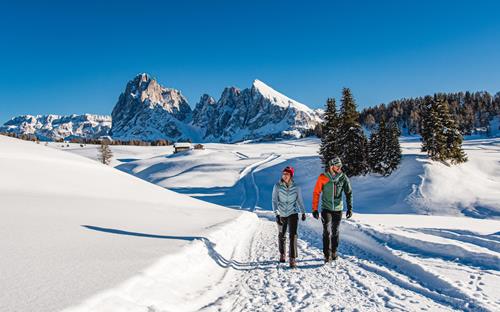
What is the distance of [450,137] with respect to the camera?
4088 cm

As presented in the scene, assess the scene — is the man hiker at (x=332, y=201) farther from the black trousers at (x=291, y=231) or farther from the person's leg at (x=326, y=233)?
the black trousers at (x=291, y=231)

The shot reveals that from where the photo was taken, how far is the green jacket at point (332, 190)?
801 cm

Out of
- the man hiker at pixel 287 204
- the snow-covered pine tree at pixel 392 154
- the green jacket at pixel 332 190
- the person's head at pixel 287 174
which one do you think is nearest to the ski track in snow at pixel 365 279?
the man hiker at pixel 287 204

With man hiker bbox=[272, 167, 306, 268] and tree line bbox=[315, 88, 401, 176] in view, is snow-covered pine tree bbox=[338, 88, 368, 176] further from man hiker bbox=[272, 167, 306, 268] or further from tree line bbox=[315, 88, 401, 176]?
man hiker bbox=[272, 167, 306, 268]

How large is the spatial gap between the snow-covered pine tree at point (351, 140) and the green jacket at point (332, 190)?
110 ft

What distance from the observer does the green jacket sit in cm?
801

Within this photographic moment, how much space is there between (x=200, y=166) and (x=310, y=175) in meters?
26.0

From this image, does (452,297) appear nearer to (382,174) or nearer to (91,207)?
(91,207)

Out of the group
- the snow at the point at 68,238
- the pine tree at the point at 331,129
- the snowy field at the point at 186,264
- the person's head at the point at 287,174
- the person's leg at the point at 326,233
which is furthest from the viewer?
the pine tree at the point at 331,129

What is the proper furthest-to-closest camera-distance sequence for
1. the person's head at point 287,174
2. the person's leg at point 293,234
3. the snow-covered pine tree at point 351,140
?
the snow-covered pine tree at point 351,140, the person's head at point 287,174, the person's leg at point 293,234

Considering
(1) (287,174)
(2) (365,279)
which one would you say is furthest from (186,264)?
(2) (365,279)

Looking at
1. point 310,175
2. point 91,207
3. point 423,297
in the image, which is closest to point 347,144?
point 310,175

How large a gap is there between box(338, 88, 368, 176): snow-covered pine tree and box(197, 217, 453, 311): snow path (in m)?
34.2

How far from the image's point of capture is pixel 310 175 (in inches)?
2141
